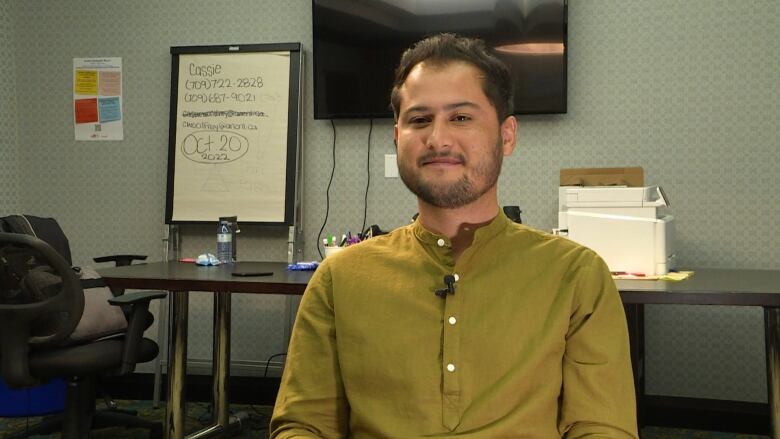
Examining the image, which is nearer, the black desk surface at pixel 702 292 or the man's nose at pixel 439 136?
the man's nose at pixel 439 136

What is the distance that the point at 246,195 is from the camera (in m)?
3.55

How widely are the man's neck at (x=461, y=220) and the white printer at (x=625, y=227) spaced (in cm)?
124

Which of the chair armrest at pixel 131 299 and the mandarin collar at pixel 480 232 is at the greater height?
the mandarin collar at pixel 480 232

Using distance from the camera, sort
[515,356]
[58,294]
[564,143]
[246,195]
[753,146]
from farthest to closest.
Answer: [246,195] < [564,143] < [753,146] < [58,294] < [515,356]

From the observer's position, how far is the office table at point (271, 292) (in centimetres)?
197

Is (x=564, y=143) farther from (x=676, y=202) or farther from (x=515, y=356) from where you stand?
(x=515, y=356)

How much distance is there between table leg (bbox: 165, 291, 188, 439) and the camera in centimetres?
260

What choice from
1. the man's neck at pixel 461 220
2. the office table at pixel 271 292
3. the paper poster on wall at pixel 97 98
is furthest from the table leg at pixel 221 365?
the man's neck at pixel 461 220

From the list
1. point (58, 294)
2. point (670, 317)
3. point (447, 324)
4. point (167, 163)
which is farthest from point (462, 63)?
point (167, 163)

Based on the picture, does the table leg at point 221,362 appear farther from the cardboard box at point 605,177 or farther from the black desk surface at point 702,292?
the black desk surface at point 702,292

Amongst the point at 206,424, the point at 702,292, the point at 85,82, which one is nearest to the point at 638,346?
the point at 702,292

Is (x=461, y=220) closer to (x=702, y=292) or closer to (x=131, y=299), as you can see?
(x=702, y=292)

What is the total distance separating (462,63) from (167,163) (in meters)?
2.77

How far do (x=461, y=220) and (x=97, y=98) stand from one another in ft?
10.2
